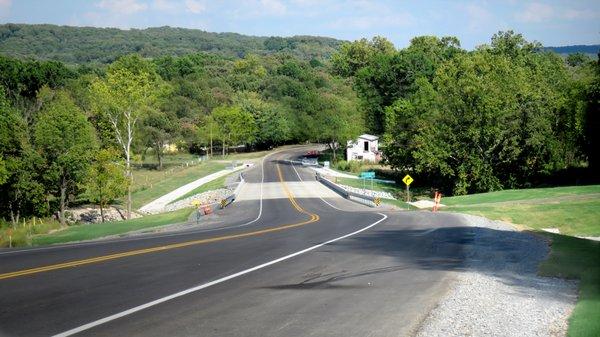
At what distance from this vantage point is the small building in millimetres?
102188

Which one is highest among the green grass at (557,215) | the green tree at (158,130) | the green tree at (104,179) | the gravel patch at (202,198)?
the green tree at (158,130)

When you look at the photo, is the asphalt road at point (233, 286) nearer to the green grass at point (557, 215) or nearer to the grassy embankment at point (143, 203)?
the green grass at point (557, 215)

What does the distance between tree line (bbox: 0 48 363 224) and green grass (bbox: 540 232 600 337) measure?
145ft

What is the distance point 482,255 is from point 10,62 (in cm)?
10054

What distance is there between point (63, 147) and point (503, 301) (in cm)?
5044

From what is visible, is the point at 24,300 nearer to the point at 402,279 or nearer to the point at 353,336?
the point at 353,336

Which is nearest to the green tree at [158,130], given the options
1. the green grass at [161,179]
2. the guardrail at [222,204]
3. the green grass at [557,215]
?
the green grass at [161,179]

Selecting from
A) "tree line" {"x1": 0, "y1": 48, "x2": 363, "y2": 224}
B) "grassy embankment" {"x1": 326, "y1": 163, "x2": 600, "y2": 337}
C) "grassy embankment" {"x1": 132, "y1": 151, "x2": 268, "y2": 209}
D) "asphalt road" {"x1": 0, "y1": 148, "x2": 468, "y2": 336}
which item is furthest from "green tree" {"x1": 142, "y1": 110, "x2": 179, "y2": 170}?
"asphalt road" {"x1": 0, "y1": 148, "x2": 468, "y2": 336}

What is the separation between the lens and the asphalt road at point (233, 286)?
374 inches

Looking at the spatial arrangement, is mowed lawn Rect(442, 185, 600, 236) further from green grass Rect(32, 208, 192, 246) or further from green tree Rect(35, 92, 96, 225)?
green tree Rect(35, 92, 96, 225)

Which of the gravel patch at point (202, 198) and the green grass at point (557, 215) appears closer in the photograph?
the green grass at point (557, 215)

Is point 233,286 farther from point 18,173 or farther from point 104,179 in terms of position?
point 18,173

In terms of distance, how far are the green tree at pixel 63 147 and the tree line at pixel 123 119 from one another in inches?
3.7

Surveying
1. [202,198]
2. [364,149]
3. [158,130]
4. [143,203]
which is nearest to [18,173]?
[202,198]
